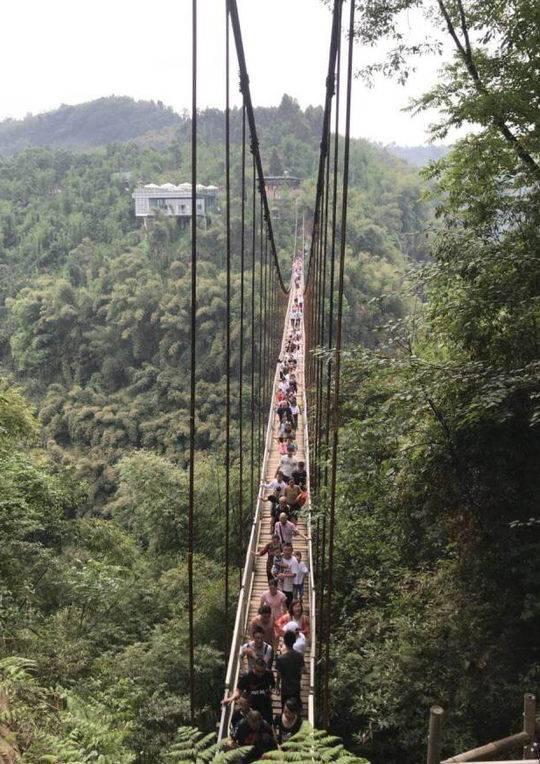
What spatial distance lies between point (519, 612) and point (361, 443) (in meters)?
1.75

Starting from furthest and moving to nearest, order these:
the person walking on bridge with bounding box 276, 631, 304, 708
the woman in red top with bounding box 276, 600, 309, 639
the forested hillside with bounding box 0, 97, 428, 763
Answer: the forested hillside with bounding box 0, 97, 428, 763 < the woman in red top with bounding box 276, 600, 309, 639 < the person walking on bridge with bounding box 276, 631, 304, 708

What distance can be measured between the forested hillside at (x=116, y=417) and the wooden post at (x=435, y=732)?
Answer: 1301mm

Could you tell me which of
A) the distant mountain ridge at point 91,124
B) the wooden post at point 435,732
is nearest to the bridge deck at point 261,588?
the wooden post at point 435,732

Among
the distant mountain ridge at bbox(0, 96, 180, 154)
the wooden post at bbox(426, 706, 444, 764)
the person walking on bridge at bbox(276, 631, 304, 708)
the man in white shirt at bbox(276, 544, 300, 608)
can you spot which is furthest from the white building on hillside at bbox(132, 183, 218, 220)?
the distant mountain ridge at bbox(0, 96, 180, 154)

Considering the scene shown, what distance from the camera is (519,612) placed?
4695 millimetres

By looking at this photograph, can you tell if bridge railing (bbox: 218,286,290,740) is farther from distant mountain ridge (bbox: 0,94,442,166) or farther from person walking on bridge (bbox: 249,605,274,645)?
distant mountain ridge (bbox: 0,94,442,166)

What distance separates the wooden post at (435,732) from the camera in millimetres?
2100

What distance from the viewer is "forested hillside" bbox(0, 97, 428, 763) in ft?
21.6

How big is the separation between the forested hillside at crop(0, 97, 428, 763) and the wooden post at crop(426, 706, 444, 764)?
1.30 metres

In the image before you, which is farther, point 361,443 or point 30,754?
point 361,443

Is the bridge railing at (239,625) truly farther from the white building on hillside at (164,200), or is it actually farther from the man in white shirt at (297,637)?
the white building on hillside at (164,200)

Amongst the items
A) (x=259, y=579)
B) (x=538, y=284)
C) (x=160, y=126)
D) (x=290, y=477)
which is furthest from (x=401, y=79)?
(x=160, y=126)

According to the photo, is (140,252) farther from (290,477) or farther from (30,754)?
(30,754)

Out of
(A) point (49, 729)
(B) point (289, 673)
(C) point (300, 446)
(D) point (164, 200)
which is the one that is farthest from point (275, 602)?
(D) point (164, 200)
